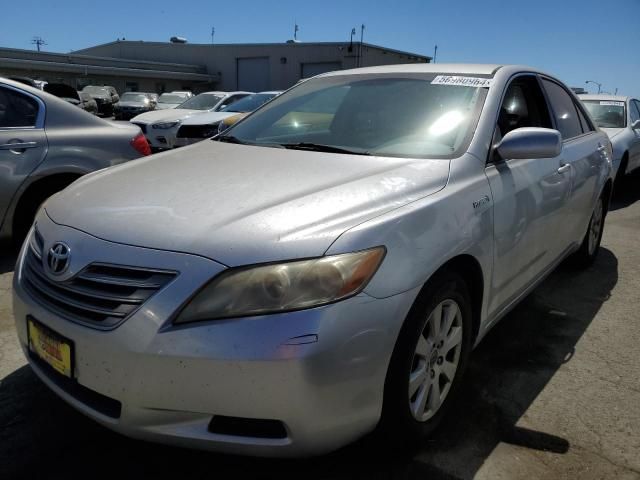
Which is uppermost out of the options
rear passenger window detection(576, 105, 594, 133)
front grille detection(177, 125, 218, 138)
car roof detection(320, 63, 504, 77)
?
car roof detection(320, 63, 504, 77)

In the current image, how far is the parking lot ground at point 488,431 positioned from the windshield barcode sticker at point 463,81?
1.50 metres

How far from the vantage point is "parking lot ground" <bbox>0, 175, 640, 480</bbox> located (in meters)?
2.06

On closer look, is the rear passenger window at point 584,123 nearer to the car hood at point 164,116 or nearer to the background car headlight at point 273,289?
the background car headlight at point 273,289

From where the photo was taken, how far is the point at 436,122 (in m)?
2.66

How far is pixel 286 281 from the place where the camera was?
167 centimetres

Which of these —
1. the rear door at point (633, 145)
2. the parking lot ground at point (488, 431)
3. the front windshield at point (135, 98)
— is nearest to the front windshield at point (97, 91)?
the front windshield at point (135, 98)

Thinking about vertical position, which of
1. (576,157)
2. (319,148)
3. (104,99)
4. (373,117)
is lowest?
(104,99)

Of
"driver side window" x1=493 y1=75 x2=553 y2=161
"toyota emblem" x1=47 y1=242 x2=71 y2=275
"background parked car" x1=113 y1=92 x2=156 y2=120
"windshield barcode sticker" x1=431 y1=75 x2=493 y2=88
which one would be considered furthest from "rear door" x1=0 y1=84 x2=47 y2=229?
"background parked car" x1=113 y1=92 x2=156 y2=120

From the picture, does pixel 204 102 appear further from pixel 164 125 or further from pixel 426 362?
pixel 426 362

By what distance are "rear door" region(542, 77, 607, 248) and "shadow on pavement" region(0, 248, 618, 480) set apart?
3.49 ft

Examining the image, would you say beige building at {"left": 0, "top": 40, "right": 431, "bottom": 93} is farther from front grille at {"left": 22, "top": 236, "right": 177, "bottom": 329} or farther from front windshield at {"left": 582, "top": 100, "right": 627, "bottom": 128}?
front grille at {"left": 22, "top": 236, "right": 177, "bottom": 329}

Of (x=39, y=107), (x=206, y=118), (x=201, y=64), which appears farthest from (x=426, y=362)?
(x=201, y=64)

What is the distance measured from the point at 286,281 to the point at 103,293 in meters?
0.62

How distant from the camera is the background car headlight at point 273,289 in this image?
64.8 inches
